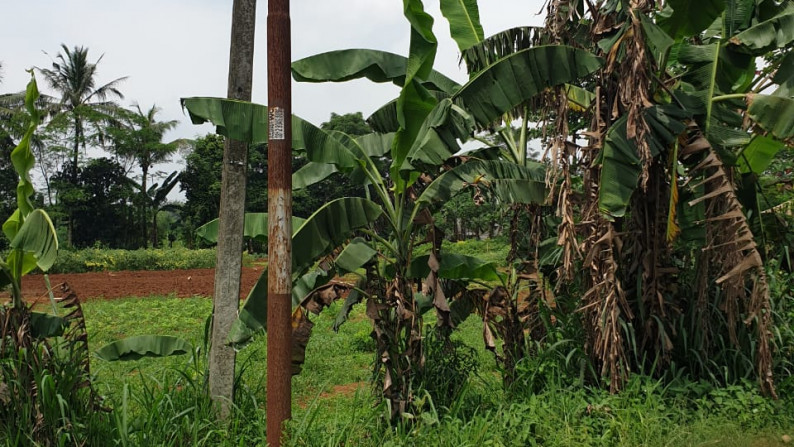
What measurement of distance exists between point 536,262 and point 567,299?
1.87 ft

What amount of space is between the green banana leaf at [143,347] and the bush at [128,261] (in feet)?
69.6

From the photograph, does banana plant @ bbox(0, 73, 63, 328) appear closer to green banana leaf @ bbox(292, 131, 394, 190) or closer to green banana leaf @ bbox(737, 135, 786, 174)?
green banana leaf @ bbox(292, 131, 394, 190)

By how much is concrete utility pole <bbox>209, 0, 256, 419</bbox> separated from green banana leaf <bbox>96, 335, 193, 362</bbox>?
0.30 m

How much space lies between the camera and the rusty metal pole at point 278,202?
3623 millimetres

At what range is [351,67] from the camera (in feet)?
17.8

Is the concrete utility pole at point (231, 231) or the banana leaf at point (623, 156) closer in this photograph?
the concrete utility pole at point (231, 231)

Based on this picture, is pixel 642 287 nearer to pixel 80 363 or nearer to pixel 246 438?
pixel 246 438

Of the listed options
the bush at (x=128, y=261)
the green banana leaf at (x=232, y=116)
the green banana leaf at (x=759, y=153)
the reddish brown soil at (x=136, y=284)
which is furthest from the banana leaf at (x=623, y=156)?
the bush at (x=128, y=261)

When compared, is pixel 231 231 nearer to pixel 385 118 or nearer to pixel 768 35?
pixel 385 118

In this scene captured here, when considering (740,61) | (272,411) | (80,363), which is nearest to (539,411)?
(272,411)

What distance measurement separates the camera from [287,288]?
369 cm

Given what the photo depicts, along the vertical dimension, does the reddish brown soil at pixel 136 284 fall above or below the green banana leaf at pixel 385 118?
below

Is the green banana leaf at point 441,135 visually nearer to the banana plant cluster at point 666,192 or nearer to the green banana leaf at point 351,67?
the green banana leaf at point 351,67

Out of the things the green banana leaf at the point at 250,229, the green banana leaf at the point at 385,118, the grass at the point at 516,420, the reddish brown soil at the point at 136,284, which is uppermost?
the green banana leaf at the point at 385,118
